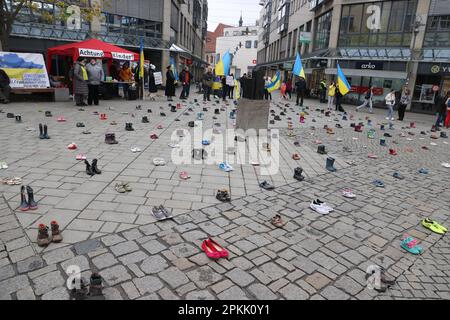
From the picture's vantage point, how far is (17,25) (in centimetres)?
2359

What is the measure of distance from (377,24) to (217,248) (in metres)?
27.6

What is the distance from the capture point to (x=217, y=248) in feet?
11.3

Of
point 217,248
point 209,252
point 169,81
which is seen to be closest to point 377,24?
point 169,81

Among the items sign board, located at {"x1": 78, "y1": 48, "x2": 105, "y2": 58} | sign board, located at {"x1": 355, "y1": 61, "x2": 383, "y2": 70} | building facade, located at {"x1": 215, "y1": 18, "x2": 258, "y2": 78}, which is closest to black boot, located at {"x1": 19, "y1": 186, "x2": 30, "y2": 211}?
sign board, located at {"x1": 78, "y1": 48, "x2": 105, "y2": 58}

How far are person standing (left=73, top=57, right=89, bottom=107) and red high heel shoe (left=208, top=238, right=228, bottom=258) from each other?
482 inches

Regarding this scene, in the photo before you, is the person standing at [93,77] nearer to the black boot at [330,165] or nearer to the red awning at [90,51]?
the red awning at [90,51]

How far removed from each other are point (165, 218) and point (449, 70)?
82.6 ft

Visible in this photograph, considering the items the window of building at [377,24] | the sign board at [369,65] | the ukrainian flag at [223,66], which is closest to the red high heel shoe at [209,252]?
the ukrainian flag at [223,66]

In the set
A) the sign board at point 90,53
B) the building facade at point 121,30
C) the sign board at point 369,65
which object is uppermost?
the building facade at point 121,30

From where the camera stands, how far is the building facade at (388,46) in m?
23.1

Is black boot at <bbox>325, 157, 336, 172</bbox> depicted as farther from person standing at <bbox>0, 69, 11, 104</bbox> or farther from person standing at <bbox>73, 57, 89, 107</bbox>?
person standing at <bbox>0, 69, 11, 104</bbox>

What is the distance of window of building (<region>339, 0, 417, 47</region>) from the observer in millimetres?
24281

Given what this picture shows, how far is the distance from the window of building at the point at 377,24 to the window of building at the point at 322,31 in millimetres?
1876
